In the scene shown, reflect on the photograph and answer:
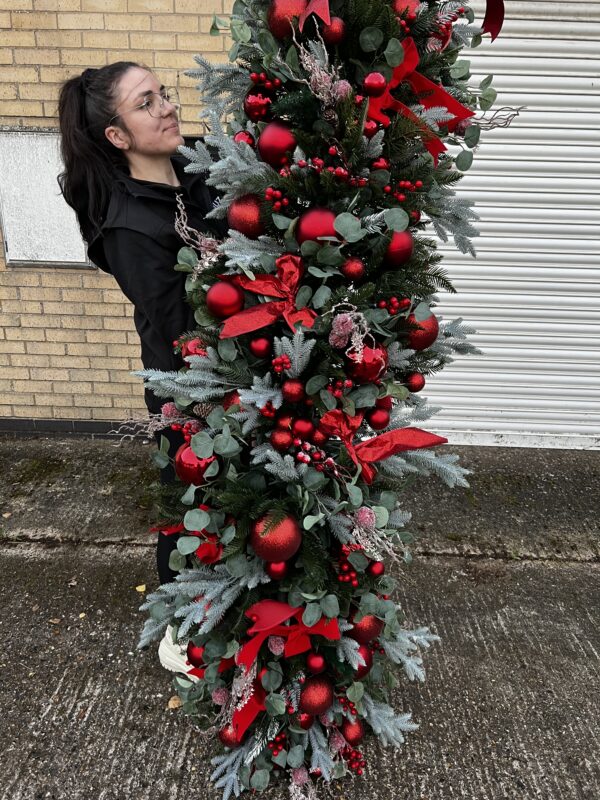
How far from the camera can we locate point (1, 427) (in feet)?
14.0

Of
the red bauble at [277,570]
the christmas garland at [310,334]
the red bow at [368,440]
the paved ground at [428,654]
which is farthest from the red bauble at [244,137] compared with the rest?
the paved ground at [428,654]

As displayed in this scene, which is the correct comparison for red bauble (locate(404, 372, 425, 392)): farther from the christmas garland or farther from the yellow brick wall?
the yellow brick wall

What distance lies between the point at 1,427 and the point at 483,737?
11.4ft

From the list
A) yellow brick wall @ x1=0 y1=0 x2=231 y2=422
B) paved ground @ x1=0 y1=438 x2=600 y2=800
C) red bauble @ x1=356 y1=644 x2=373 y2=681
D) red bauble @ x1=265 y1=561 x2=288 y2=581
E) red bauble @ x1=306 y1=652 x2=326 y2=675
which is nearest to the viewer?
red bauble @ x1=265 y1=561 x2=288 y2=581

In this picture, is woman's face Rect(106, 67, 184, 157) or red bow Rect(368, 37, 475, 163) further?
woman's face Rect(106, 67, 184, 157)

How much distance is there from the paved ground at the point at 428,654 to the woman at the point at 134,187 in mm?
1306

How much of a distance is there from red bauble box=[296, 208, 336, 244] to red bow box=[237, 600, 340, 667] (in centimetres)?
102

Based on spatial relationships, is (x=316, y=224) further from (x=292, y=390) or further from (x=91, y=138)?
(x=91, y=138)

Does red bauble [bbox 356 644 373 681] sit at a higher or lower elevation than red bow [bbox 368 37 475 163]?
lower

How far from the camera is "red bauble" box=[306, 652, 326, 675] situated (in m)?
1.87

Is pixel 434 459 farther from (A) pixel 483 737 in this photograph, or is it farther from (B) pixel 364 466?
(A) pixel 483 737

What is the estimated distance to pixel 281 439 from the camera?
1.65 metres

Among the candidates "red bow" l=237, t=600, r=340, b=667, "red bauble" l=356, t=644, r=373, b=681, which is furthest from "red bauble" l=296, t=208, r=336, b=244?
"red bauble" l=356, t=644, r=373, b=681

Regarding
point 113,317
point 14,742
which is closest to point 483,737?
point 14,742
